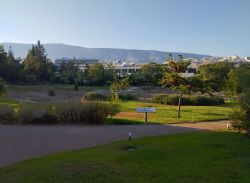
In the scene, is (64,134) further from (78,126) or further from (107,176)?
(107,176)

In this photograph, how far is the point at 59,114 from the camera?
24109mm

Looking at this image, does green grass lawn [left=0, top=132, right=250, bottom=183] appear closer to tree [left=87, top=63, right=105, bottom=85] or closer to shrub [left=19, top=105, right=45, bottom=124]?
shrub [left=19, top=105, right=45, bottom=124]

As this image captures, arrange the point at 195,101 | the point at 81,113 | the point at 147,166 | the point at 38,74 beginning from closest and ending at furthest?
the point at 147,166 → the point at 81,113 → the point at 195,101 → the point at 38,74

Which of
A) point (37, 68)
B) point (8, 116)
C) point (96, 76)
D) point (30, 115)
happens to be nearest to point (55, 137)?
point (30, 115)

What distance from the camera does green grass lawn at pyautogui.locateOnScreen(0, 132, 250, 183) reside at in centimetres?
Result: 952

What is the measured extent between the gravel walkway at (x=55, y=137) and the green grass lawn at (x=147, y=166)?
221 centimetres

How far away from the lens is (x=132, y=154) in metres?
12.5

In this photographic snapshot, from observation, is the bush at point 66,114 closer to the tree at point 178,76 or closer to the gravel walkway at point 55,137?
the gravel walkway at point 55,137

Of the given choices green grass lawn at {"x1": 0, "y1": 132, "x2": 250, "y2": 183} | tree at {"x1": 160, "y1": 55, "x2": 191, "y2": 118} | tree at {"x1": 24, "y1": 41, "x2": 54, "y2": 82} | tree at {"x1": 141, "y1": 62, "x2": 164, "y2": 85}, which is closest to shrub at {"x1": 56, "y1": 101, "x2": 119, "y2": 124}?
tree at {"x1": 160, "y1": 55, "x2": 191, "y2": 118}

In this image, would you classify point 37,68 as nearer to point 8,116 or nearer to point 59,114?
point 8,116

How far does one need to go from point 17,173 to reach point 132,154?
3648 mm

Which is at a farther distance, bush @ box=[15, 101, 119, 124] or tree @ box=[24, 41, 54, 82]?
tree @ box=[24, 41, 54, 82]

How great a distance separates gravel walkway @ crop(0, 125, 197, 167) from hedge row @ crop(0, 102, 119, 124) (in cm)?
147

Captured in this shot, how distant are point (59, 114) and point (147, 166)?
1407 cm
